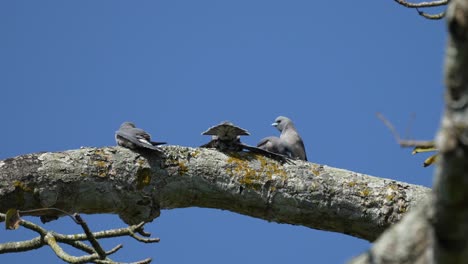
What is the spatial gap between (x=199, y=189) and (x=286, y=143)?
255 centimetres

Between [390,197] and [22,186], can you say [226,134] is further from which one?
[22,186]

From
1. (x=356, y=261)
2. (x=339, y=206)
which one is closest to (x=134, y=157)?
(x=339, y=206)

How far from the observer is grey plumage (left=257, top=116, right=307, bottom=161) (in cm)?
689

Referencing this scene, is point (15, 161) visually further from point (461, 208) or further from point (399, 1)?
point (461, 208)

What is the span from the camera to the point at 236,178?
4926 mm

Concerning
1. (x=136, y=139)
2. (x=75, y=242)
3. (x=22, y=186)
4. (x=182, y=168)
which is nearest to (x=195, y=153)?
(x=182, y=168)

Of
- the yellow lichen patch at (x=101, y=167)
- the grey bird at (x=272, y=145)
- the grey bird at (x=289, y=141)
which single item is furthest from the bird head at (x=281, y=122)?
the yellow lichen patch at (x=101, y=167)

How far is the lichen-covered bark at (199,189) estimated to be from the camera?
475 cm

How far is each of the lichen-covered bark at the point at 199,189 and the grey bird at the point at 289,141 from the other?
1489 mm

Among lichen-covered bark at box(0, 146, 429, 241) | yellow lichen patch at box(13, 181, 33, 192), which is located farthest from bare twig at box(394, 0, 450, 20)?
yellow lichen patch at box(13, 181, 33, 192)

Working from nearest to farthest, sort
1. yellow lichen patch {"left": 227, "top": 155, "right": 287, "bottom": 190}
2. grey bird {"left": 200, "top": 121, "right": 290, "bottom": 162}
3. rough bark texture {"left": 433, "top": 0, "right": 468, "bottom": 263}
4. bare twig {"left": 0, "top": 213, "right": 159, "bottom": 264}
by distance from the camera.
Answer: rough bark texture {"left": 433, "top": 0, "right": 468, "bottom": 263} → bare twig {"left": 0, "top": 213, "right": 159, "bottom": 264} → yellow lichen patch {"left": 227, "top": 155, "right": 287, "bottom": 190} → grey bird {"left": 200, "top": 121, "right": 290, "bottom": 162}

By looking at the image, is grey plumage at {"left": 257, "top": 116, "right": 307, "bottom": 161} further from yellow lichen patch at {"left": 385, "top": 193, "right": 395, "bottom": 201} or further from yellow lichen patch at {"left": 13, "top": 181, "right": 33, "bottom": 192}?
yellow lichen patch at {"left": 13, "top": 181, "right": 33, "bottom": 192}

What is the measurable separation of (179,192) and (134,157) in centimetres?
41

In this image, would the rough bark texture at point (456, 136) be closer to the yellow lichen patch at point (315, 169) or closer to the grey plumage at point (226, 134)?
the yellow lichen patch at point (315, 169)
